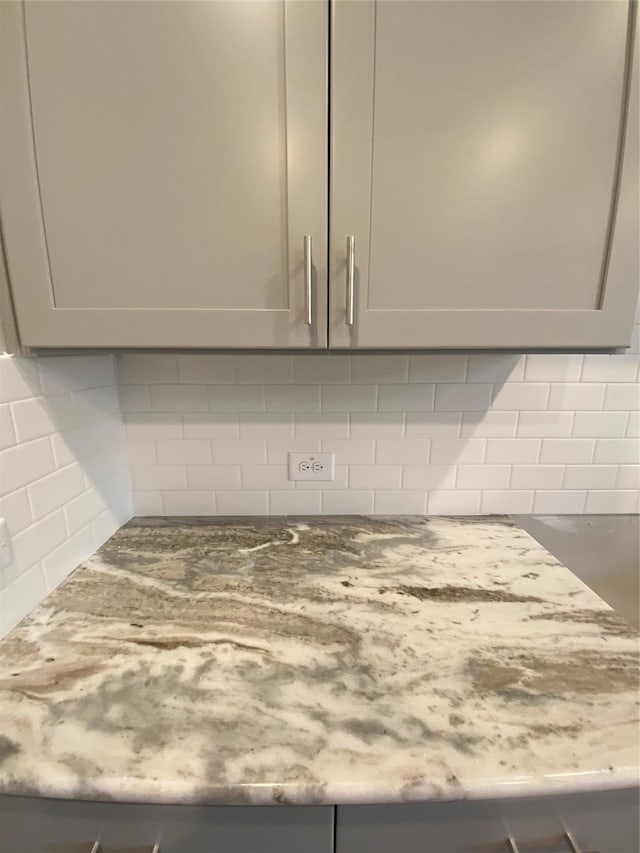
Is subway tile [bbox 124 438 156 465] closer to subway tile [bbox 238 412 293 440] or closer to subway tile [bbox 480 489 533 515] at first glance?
subway tile [bbox 238 412 293 440]

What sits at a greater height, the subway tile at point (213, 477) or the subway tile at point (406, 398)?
the subway tile at point (406, 398)

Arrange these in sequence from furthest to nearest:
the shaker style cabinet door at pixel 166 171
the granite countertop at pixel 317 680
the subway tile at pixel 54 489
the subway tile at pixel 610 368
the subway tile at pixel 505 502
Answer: the subway tile at pixel 505 502, the subway tile at pixel 610 368, the subway tile at pixel 54 489, the shaker style cabinet door at pixel 166 171, the granite countertop at pixel 317 680

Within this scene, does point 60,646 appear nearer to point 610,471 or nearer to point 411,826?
point 411,826

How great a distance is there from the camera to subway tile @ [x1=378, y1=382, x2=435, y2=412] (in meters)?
1.22

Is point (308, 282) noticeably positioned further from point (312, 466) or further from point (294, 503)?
point (294, 503)

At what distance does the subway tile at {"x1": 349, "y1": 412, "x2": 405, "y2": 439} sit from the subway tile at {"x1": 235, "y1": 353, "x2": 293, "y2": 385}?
0.24 metres

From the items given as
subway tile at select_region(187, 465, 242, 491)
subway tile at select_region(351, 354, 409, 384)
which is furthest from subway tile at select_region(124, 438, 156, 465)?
subway tile at select_region(351, 354, 409, 384)

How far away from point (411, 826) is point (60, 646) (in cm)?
68

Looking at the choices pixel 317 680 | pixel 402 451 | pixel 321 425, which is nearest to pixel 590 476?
pixel 402 451

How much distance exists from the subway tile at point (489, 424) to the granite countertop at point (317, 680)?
35 cm

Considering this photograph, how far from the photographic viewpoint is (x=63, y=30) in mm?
731

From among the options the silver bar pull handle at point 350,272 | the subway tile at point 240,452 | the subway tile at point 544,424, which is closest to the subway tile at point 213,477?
the subway tile at point 240,452

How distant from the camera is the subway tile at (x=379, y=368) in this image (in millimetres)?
1202

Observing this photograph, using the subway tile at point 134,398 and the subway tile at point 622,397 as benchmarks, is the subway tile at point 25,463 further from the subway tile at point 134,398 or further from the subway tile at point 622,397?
the subway tile at point 622,397
